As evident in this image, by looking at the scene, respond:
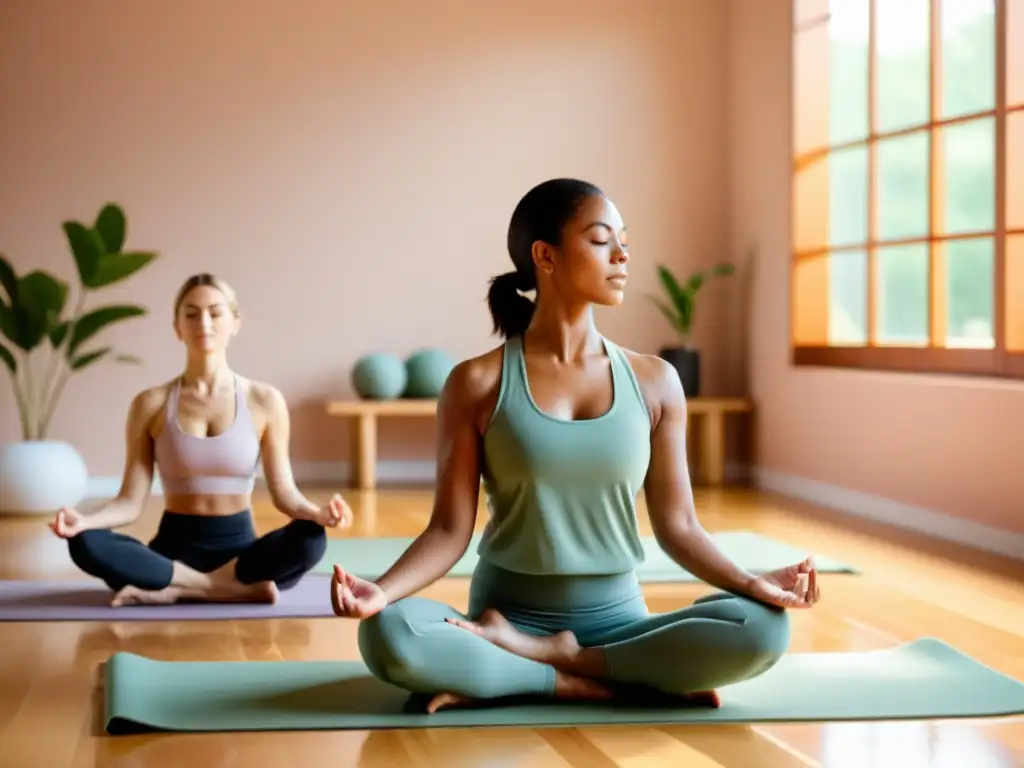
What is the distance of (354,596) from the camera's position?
2234 millimetres

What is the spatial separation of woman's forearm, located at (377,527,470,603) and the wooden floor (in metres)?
0.22

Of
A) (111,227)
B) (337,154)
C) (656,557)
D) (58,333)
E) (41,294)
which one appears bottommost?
(656,557)

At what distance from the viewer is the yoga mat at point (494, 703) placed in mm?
2295

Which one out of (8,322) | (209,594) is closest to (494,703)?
(209,594)

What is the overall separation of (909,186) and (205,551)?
294 cm

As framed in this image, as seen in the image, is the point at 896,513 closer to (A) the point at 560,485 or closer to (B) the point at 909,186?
(B) the point at 909,186

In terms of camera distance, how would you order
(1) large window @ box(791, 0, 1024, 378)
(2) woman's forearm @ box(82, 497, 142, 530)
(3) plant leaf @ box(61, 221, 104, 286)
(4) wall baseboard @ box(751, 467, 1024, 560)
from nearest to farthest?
(2) woman's forearm @ box(82, 497, 142, 530) → (4) wall baseboard @ box(751, 467, 1024, 560) → (1) large window @ box(791, 0, 1024, 378) → (3) plant leaf @ box(61, 221, 104, 286)

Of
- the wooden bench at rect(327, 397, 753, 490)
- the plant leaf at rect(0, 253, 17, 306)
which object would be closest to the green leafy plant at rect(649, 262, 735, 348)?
the wooden bench at rect(327, 397, 753, 490)

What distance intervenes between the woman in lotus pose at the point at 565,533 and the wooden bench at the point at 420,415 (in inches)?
141

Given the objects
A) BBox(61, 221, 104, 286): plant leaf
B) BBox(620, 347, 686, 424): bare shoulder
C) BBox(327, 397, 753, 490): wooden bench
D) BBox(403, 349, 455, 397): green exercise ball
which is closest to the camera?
BBox(620, 347, 686, 424): bare shoulder

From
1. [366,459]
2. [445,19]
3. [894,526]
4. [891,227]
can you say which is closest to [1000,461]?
[894,526]

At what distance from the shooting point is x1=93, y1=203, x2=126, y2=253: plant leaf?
5.36 metres

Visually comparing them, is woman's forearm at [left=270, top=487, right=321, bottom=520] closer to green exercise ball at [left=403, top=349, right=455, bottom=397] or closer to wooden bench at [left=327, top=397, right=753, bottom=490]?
wooden bench at [left=327, top=397, right=753, bottom=490]

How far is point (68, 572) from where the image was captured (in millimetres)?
4051
